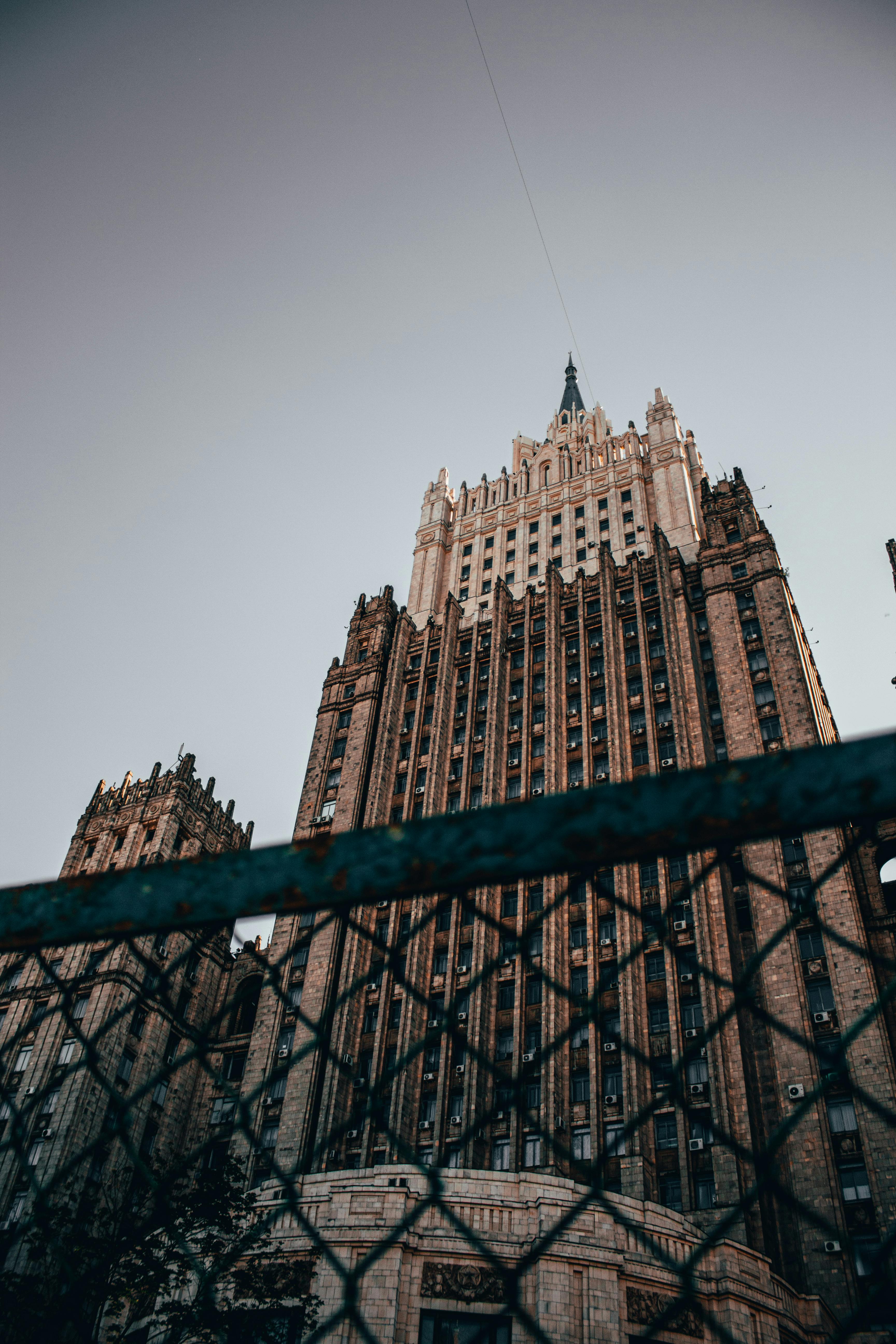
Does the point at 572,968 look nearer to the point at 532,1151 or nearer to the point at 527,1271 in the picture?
the point at 532,1151

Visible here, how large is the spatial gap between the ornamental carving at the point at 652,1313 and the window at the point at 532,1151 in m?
7.62

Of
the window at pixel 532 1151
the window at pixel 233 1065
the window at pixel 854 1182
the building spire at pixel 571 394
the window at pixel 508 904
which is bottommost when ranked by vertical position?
the window at pixel 854 1182

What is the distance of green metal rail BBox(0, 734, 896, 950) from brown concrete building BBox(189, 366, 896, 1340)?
32.0 feet

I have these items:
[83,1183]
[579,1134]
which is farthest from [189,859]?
[83,1183]

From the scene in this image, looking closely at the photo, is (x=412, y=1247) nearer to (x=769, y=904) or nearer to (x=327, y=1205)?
(x=327, y=1205)

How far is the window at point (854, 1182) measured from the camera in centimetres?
2558

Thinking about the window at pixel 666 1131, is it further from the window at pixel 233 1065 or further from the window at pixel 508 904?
the window at pixel 233 1065

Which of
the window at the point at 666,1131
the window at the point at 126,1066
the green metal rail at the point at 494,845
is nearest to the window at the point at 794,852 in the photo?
the window at the point at 666,1131

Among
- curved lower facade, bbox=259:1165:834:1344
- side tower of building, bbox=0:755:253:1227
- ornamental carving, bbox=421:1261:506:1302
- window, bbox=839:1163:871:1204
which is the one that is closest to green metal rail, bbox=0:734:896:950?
curved lower facade, bbox=259:1165:834:1344

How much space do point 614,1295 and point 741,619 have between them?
27.7 m

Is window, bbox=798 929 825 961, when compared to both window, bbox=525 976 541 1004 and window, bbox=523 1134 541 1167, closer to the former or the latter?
window, bbox=525 976 541 1004

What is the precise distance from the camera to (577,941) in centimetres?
3366

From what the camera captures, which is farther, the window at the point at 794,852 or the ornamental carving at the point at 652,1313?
the window at the point at 794,852

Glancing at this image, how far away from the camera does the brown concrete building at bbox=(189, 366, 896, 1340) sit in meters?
22.3
